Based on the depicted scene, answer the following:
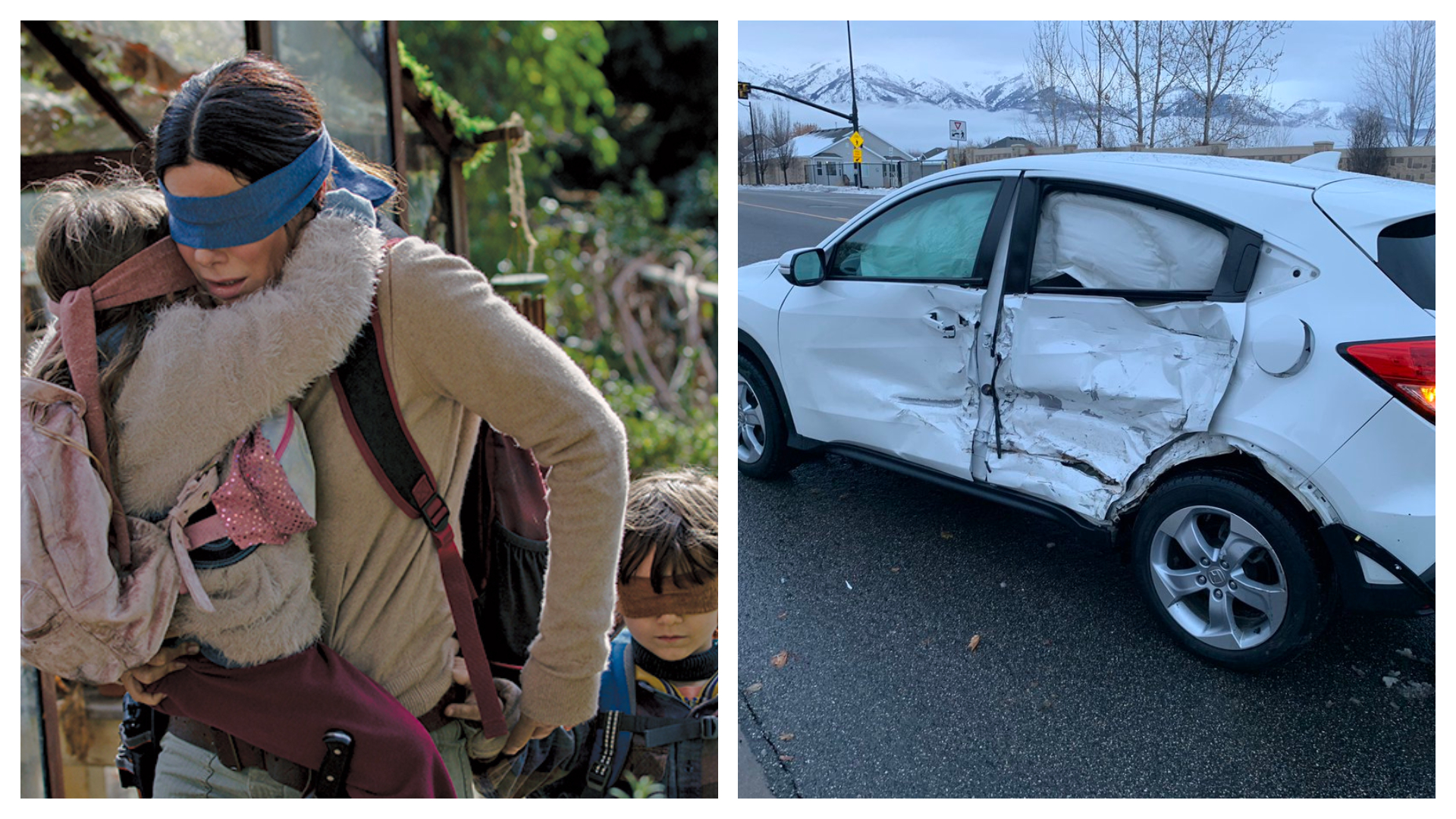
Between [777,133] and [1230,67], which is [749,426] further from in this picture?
[1230,67]

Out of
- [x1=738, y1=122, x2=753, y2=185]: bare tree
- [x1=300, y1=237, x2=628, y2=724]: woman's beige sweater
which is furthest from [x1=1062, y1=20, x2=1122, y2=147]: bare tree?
[x1=300, y1=237, x2=628, y2=724]: woman's beige sweater

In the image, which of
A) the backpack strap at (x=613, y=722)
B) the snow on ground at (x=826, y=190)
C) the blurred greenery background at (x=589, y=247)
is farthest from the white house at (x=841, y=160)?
the blurred greenery background at (x=589, y=247)

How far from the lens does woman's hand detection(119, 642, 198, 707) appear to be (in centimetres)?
149

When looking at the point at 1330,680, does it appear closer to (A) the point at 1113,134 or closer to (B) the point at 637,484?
(A) the point at 1113,134

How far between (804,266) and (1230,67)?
4.14 feet

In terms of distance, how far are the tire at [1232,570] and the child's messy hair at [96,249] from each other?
2396 mm

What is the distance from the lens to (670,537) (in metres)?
2.09

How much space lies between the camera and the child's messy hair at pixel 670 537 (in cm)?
208

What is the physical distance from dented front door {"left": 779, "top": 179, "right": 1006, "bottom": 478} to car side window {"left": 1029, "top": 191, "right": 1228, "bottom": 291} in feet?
0.55

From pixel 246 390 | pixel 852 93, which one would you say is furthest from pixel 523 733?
pixel 852 93

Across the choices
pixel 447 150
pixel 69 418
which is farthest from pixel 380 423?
pixel 447 150

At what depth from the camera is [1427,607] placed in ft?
7.52

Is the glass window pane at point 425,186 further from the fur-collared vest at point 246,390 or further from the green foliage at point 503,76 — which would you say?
the fur-collared vest at point 246,390

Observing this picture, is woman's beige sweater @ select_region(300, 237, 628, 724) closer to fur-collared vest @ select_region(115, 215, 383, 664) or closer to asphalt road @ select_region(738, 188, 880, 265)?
fur-collared vest @ select_region(115, 215, 383, 664)
